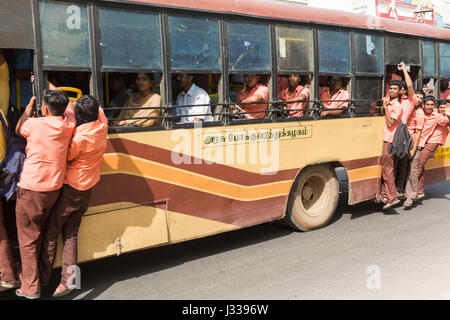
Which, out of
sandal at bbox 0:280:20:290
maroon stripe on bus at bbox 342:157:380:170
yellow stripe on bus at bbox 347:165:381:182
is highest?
maroon stripe on bus at bbox 342:157:380:170

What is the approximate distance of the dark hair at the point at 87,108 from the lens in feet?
12.5

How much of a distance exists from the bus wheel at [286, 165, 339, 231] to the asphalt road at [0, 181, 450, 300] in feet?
0.55

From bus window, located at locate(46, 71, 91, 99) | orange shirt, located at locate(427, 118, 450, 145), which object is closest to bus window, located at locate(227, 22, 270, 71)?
bus window, located at locate(46, 71, 91, 99)

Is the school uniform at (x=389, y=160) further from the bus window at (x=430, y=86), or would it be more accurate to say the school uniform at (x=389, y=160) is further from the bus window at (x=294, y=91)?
the bus window at (x=294, y=91)

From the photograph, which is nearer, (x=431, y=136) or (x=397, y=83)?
(x=397, y=83)

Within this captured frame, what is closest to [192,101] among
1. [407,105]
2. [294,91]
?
[294,91]

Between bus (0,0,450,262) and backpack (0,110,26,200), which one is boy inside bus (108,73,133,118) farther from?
backpack (0,110,26,200)

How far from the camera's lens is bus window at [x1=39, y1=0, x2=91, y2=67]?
3.81 m

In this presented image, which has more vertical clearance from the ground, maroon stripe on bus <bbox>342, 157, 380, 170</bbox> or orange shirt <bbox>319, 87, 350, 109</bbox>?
orange shirt <bbox>319, 87, 350, 109</bbox>

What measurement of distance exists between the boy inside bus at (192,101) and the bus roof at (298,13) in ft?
2.48

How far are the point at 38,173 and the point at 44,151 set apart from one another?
0.19 meters

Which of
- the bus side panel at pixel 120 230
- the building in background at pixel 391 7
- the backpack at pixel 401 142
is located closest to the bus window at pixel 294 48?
the backpack at pixel 401 142

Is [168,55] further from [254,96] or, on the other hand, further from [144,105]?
[254,96]

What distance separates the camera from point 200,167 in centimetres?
486
